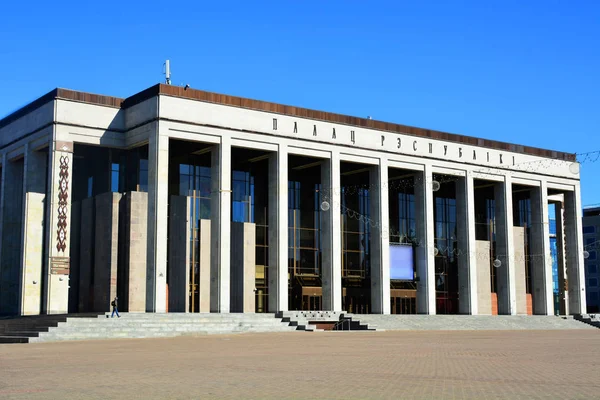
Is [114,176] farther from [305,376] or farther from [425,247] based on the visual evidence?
[305,376]

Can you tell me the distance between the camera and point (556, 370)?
16.2 m

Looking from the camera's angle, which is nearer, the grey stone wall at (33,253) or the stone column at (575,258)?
the grey stone wall at (33,253)

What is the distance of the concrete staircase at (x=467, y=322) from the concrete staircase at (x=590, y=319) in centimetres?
128

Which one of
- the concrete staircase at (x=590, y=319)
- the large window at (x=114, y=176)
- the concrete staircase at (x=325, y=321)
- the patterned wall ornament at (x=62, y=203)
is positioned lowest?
the concrete staircase at (x=590, y=319)

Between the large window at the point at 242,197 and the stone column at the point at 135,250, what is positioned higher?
the large window at the point at 242,197

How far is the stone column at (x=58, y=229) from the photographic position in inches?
1944

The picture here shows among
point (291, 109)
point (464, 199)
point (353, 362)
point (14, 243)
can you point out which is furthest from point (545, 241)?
point (353, 362)

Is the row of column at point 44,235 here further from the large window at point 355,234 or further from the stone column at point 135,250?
the large window at point 355,234

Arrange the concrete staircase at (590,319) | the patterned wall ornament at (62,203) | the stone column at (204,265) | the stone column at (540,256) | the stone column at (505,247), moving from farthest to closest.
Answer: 1. the stone column at (540,256)
2. the stone column at (505,247)
3. the concrete staircase at (590,319)
4. the stone column at (204,265)
5. the patterned wall ornament at (62,203)

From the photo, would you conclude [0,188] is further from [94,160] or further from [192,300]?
[192,300]

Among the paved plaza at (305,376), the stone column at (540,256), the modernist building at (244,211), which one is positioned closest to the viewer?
the paved plaza at (305,376)

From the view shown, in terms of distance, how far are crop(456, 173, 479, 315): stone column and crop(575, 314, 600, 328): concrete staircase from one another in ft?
33.1

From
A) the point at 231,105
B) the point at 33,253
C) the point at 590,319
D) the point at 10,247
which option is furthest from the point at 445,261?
the point at 10,247

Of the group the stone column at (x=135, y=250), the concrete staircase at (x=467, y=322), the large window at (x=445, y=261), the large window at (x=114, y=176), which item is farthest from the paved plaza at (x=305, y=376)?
the large window at (x=445, y=261)
